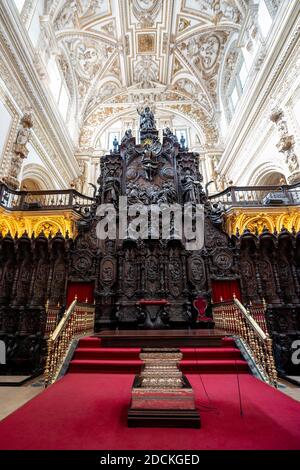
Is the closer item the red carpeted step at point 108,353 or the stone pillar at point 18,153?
the red carpeted step at point 108,353

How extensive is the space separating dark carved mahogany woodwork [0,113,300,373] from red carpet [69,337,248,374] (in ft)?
8.84

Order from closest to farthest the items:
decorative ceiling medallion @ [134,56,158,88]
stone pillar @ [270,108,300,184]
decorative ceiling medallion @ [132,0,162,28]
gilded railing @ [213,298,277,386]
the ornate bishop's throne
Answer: gilded railing @ [213,298,277,386] < the ornate bishop's throne < stone pillar @ [270,108,300,184] < decorative ceiling medallion @ [132,0,162,28] < decorative ceiling medallion @ [134,56,158,88]

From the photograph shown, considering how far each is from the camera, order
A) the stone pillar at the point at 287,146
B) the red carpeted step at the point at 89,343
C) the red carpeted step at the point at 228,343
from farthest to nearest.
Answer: the stone pillar at the point at 287,146, the red carpeted step at the point at 89,343, the red carpeted step at the point at 228,343

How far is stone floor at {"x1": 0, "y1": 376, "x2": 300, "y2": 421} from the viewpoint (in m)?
3.64

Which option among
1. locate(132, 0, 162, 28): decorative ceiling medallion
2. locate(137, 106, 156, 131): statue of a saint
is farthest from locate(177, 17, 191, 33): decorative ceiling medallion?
locate(137, 106, 156, 131): statue of a saint

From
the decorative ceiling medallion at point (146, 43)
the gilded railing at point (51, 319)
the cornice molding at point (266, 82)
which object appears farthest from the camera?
the decorative ceiling medallion at point (146, 43)

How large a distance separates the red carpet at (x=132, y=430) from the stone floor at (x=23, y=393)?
1278 millimetres

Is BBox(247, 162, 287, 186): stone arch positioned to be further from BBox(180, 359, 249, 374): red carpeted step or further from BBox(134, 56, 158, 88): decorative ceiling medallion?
BBox(134, 56, 158, 88): decorative ceiling medallion

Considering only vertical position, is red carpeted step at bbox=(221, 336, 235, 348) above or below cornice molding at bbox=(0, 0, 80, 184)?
below

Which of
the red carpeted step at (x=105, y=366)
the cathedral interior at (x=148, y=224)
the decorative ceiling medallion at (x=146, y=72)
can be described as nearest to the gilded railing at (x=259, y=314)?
the cathedral interior at (x=148, y=224)

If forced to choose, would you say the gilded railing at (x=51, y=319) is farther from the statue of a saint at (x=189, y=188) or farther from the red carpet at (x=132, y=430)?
the statue of a saint at (x=189, y=188)

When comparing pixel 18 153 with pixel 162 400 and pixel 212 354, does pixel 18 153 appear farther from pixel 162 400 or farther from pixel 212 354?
pixel 162 400

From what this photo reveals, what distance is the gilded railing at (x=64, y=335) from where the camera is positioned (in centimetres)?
375

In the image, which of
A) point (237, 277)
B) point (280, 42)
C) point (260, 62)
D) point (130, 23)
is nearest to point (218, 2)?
point (130, 23)
